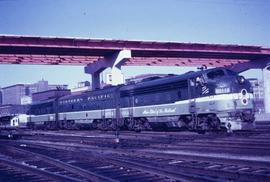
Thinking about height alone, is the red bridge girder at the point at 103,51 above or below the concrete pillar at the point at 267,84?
above

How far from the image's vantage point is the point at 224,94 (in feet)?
60.0

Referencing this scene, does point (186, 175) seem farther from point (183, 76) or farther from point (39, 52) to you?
point (39, 52)

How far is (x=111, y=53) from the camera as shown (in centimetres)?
3734

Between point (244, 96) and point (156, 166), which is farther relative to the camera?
point (244, 96)

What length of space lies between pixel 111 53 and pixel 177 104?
17.9 metres

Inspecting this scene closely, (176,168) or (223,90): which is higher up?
(223,90)

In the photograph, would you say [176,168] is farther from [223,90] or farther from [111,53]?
[111,53]

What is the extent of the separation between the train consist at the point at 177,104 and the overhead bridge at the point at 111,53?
5426 mm

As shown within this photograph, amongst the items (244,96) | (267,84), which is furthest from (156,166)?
(267,84)

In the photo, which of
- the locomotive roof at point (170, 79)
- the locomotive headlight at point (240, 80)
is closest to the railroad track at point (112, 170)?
the locomotive roof at point (170, 79)

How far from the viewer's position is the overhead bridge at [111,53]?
33.1 meters

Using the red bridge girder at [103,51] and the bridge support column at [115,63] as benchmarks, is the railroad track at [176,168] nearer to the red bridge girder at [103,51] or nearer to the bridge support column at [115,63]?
the red bridge girder at [103,51]

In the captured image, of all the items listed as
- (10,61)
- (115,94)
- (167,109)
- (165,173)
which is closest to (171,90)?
(167,109)

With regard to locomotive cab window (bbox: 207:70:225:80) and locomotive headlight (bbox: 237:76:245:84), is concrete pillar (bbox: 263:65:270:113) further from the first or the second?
locomotive cab window (bbox: 207:70:225:80)
